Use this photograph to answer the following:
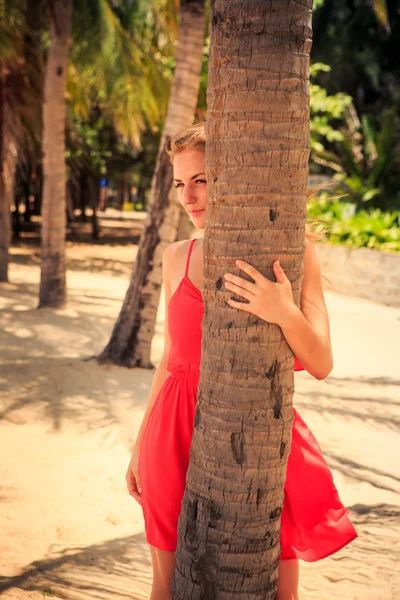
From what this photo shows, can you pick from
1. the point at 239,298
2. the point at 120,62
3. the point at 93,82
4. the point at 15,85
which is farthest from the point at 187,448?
the point at 93,82

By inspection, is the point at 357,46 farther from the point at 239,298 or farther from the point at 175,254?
the point at 239,298

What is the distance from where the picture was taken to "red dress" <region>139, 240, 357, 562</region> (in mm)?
2434

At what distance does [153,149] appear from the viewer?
80.7ft

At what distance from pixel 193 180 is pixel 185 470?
1.01 meters

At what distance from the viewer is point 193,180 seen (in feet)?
8.26

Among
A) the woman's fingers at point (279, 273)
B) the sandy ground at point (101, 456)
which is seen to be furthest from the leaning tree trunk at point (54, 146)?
the woman's fingers at point (279, 273)

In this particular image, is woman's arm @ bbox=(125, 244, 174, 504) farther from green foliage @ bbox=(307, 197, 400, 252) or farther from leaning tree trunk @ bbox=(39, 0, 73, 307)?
green foliage @ bbox=(307, 197, 400, 252)

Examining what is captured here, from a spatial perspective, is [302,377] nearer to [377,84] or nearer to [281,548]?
[281,548]

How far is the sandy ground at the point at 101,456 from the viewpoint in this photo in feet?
12.0

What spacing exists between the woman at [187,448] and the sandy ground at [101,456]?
1095 millimetres

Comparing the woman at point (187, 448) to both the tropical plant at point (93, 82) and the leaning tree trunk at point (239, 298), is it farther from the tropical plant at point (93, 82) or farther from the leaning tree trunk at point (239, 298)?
the tropical plant at point (93, 82)

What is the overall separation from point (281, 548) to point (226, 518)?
1.11 ft

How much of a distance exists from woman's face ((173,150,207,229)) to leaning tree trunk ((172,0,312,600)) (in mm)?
269

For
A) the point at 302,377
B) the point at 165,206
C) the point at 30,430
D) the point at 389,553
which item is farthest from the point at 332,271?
the point at 389,553
